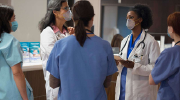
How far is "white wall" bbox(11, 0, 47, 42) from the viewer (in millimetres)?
3186

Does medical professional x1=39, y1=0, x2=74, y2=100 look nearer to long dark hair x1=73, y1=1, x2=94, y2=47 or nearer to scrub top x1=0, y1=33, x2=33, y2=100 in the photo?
scrub top x1=0, y1=33, x2=33, y2=100

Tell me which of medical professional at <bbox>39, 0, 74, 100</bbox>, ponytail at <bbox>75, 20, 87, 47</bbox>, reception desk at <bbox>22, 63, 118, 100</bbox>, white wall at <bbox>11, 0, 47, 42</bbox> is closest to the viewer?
ponytail at <bbox>75, 20, 87, 47</bbox>

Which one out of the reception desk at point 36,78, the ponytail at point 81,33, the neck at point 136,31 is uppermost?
the ponytail at point 81,33

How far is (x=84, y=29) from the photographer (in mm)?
1291

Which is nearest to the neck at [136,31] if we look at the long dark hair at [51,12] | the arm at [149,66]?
the arm at [149,66]

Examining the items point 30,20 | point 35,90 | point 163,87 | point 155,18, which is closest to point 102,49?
point 163,87

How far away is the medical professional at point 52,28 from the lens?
1902 mm

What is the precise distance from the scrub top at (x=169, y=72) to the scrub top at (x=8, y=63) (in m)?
1.07

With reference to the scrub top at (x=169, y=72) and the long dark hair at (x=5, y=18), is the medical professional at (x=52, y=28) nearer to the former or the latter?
the long dark hair at (x=5, y=18)

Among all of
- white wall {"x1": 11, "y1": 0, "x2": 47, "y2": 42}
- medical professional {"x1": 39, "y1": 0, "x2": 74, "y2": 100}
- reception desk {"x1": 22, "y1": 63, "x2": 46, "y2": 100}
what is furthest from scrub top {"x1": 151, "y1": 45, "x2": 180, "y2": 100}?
white wall {"x1": 11, "y1": 0, "x2": 47, "y2": 42}

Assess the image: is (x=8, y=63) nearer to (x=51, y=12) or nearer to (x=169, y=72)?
(x=51, y=12)

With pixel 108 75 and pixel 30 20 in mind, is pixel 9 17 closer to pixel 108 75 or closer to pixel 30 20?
pixel 108 75

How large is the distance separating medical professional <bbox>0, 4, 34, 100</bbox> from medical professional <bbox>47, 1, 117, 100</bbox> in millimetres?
326

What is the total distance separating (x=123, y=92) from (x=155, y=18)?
3.67 meters
